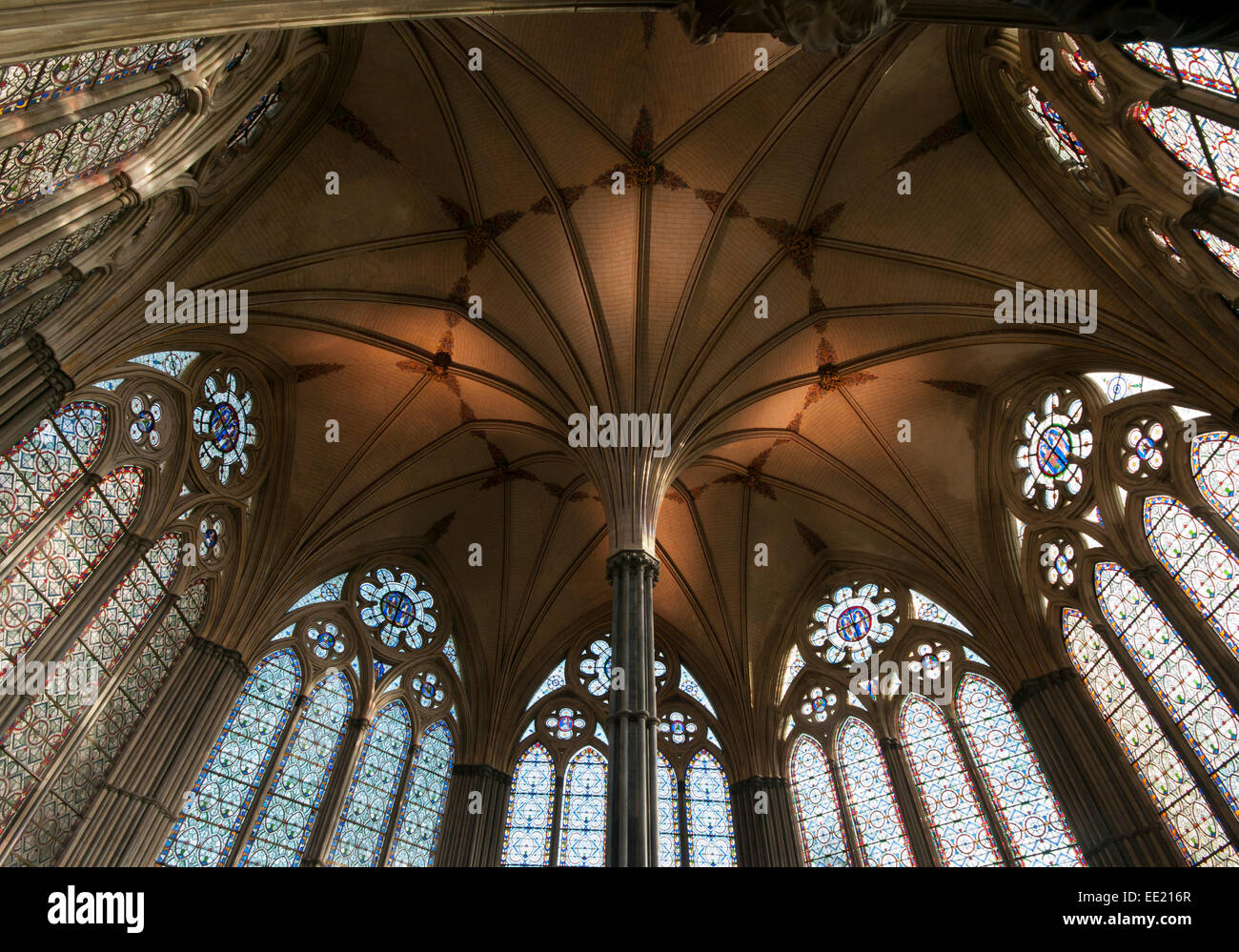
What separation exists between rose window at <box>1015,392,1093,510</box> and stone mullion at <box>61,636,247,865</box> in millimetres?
14685

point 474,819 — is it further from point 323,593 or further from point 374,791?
point 323,593

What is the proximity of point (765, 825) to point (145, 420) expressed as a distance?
13205 millimetres

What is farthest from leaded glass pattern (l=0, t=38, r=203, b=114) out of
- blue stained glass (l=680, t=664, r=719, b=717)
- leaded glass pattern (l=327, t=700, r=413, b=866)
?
blue stained glass (l=680, t=664, r=719, b=717)

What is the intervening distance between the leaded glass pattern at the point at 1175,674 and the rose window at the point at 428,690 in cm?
1279

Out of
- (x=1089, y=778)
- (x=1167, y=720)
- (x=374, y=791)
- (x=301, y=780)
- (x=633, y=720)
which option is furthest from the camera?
(x=374, y=791)

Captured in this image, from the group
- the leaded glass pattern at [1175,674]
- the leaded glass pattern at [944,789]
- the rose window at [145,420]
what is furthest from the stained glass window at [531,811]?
the leaded glass pattern at [1175,674]

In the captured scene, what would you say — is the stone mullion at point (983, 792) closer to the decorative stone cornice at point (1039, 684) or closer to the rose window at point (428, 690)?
the decorative stone cornice at point (1039, 684)

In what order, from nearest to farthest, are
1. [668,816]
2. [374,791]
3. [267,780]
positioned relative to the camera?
[267,780] < [374,791] < [668,816]

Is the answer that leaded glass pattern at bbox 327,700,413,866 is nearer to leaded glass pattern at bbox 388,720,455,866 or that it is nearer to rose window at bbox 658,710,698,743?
leaded glass pattern at bbox 388,720,455,866

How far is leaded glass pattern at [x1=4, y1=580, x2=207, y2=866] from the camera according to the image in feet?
37.7

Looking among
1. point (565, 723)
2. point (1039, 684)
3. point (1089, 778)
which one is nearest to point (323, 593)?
point (565, 723)

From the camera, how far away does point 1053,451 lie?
51.7ft

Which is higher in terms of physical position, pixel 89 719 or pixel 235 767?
pixel 235 767

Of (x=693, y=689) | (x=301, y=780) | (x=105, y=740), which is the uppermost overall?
(x=693, y=689)
